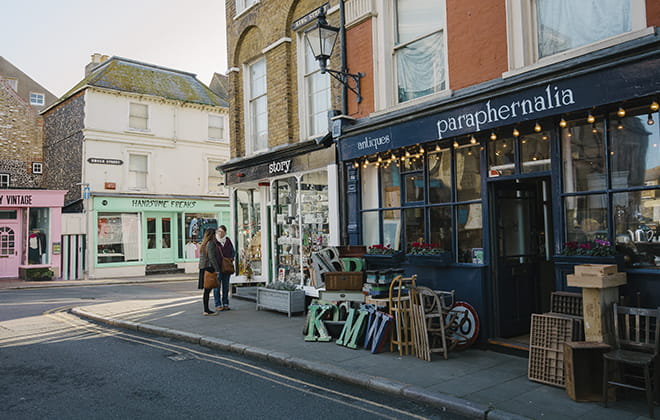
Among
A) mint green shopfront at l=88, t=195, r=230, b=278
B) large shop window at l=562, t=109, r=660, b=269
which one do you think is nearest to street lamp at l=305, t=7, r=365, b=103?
large shop window at l=562, t=109, r=660, b=269

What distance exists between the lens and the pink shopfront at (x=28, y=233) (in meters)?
21.7

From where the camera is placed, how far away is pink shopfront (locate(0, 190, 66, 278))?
21703mm

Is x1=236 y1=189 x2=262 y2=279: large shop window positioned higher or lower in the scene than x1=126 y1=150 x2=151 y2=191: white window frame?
lower

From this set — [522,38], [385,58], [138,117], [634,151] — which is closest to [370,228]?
[385,58]

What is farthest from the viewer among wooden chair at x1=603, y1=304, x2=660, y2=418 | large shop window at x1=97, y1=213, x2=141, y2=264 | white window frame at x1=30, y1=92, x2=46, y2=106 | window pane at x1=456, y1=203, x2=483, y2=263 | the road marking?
white window frame at x1=30, y1=92, x2=46, y2=106

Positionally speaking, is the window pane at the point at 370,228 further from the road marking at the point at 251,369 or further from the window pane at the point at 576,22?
the window pane at the point at 576,22

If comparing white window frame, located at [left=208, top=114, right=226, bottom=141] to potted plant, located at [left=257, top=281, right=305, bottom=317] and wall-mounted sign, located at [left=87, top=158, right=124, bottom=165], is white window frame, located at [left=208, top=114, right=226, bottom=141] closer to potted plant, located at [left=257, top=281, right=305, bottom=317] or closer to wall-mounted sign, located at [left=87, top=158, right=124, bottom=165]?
wall-mounted sign, located at [left=87, top=158, right=124, bottom=165]

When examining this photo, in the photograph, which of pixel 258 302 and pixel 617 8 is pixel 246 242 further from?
pixel 617 8

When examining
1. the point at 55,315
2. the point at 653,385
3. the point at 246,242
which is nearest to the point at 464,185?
the point at 653,385

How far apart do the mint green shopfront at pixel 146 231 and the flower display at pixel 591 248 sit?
70.4 feet

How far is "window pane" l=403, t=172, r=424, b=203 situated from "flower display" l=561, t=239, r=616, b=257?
282 centimetres

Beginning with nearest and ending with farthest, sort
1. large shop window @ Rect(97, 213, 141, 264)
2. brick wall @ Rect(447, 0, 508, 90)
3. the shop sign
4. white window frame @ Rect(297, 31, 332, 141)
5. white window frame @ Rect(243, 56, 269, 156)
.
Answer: the shop sign, brick wall @ Rect(447, 0, 508, 90), white window frame @ Rect(297, 31, 332, 141), white window frame @ Rect(243, 56, 269, 156), large shop window @ Rect(97, 213, 141, 264)

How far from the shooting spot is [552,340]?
592cm

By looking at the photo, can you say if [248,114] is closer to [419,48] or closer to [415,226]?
[419,48]
